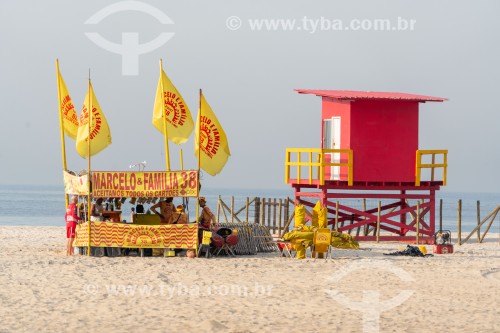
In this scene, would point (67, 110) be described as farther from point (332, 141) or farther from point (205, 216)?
point (332, 141)

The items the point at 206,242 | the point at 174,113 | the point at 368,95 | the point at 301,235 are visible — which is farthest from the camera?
the point at 368,95

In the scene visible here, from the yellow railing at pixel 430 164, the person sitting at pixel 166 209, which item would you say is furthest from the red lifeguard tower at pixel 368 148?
the person sitting at pixel 166 209

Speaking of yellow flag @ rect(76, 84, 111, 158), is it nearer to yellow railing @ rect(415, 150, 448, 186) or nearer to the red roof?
the red roof

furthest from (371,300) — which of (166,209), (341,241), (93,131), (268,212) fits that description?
(268,212)

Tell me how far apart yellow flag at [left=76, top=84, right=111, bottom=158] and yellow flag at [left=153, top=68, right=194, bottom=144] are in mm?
1460

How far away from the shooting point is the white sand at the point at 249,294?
1678 cm

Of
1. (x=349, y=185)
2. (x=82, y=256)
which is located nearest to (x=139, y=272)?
(x=82, y=256)

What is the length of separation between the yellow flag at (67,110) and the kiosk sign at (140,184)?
8.74ft

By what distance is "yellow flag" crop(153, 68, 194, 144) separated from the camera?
26516mm

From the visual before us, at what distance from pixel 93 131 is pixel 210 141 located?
115 inches

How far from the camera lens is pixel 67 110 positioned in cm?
2762

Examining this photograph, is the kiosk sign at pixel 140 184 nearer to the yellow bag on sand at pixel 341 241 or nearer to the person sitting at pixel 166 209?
the person sitting at pixel 166 209

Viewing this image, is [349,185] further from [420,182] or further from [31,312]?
[31,312]

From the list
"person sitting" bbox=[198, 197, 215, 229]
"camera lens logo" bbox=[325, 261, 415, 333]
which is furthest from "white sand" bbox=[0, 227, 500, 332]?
"person sitting" bbox=[198, 197, 215, 229]
